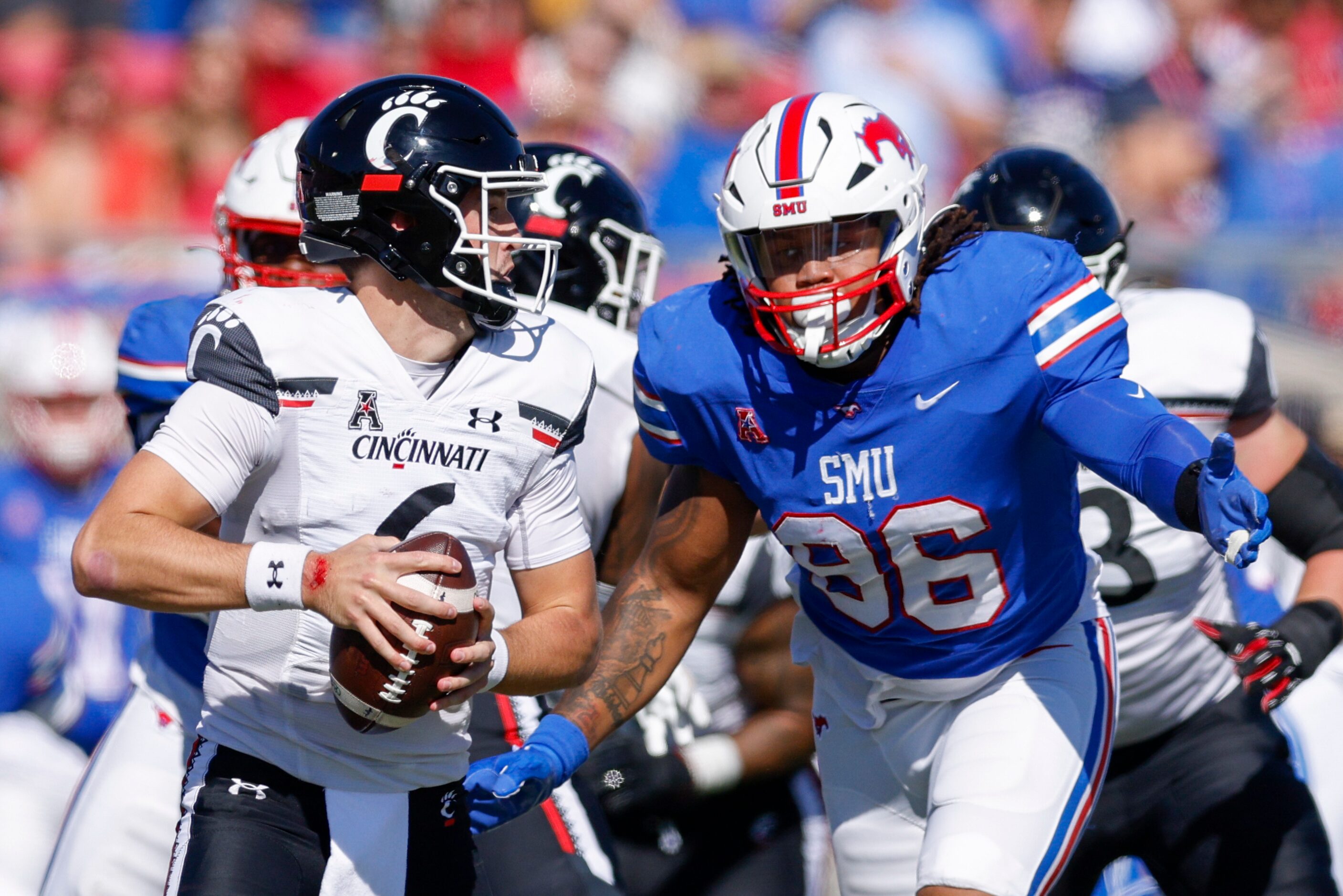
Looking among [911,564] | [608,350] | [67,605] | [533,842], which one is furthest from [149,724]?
[67,605]

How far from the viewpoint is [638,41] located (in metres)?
8.78

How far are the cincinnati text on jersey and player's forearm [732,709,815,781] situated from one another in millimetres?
1831

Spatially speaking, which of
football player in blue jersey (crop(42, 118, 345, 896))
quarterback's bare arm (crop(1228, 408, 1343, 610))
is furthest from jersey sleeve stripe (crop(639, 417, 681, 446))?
quarterback's bare arm (crop(1228, 408, 1343, 610))

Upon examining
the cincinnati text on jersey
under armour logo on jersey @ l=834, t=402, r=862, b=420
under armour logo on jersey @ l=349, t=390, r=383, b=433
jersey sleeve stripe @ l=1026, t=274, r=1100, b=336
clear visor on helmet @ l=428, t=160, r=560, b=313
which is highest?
clear visor on helmet @ l=428, t=160, r=560, b=313

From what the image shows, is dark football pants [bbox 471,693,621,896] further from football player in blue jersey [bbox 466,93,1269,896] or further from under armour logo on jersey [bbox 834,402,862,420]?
under armour logo on jersey [bbox 834,402,862,420]

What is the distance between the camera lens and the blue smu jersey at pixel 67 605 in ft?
15.9

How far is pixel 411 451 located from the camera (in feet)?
8.00

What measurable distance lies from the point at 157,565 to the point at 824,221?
1.25 m

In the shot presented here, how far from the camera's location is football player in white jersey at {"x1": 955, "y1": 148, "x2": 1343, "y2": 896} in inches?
135

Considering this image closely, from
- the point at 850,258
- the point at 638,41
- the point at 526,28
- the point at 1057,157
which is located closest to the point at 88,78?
the point at 526,28

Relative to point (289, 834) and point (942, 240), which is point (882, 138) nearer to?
point (942, 240)

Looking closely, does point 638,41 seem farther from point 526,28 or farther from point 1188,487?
point 1188,487

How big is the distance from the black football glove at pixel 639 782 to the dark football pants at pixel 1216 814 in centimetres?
100

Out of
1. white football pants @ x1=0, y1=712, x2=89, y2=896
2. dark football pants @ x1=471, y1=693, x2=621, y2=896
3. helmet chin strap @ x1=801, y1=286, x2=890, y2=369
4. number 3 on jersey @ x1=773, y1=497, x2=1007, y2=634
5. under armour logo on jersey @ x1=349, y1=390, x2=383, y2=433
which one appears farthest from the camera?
white football pants @ x1=0, y1=712, x2=89, y2=896
